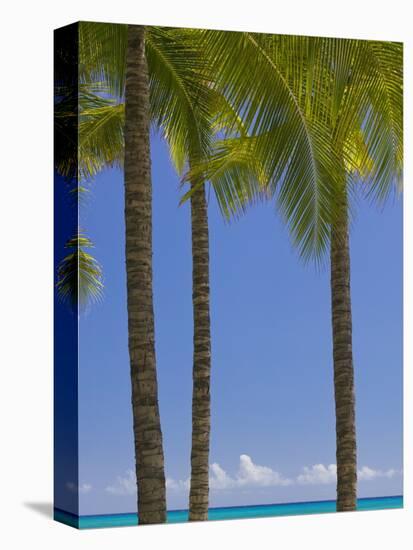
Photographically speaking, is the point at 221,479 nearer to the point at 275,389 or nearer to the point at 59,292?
the point at 275,389

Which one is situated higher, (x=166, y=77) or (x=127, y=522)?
(x=166, y=77)

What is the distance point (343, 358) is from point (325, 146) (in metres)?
2.28

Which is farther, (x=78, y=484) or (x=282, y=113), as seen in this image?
(x=282, y=113)

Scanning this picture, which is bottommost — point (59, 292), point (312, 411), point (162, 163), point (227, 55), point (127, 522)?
point (127, 522)

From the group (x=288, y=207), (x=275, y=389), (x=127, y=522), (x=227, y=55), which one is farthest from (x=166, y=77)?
(x=127, y=522)

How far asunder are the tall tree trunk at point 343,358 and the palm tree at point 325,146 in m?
0.01

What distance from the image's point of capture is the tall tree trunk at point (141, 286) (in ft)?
50.4

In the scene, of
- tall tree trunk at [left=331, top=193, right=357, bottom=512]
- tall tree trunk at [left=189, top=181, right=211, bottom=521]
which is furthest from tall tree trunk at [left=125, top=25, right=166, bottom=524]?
tall tree trunk at [left=331, top=193, right=357, bottom=512]

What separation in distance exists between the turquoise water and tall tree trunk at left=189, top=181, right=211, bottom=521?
199 mm

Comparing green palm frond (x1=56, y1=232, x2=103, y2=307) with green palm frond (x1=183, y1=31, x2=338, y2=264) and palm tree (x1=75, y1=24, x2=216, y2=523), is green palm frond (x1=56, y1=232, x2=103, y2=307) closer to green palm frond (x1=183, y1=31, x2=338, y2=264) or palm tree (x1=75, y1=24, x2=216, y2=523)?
palm tree (x1=75, y1=24, x2=216, y2=523)

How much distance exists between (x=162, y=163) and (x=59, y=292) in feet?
5.45

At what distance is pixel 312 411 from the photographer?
16453 millimetres

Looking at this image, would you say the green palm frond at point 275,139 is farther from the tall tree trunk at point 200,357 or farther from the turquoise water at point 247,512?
the turquoise water at point 247,512

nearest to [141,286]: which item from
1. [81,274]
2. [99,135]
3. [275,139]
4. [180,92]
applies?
[81,274]
